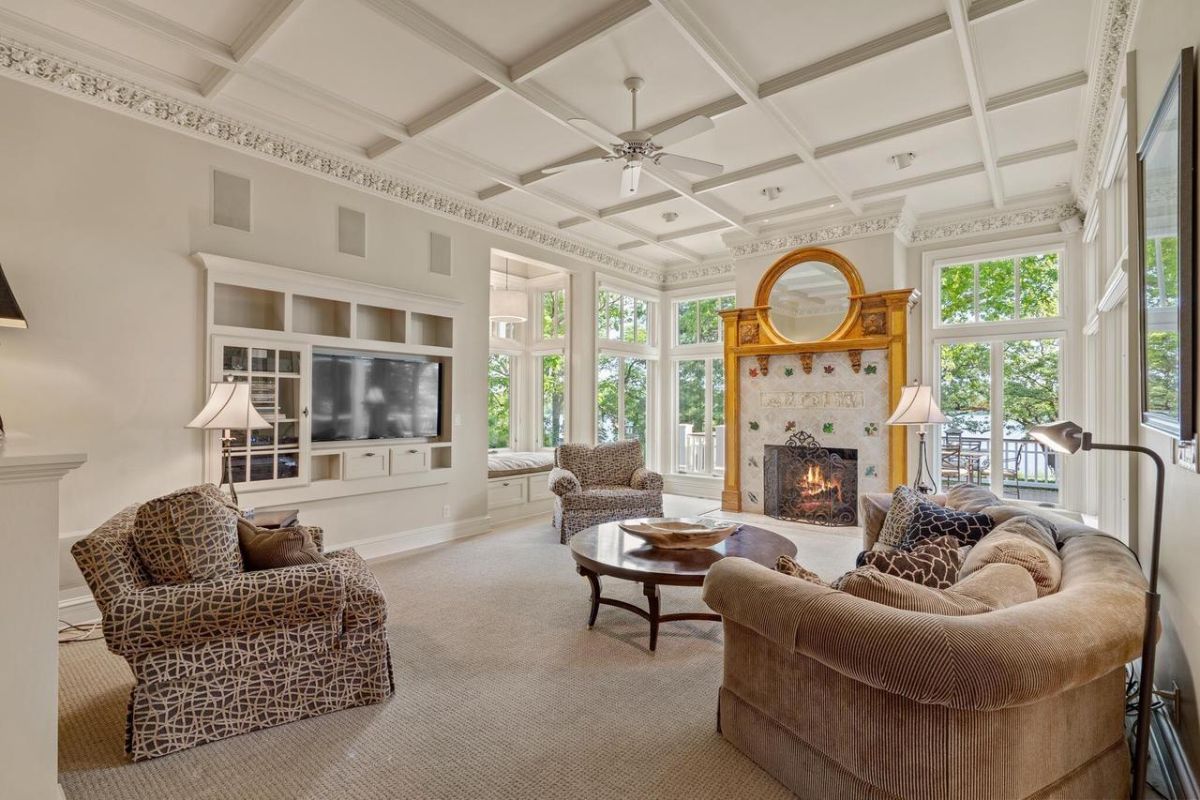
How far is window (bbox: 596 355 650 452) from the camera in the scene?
7379mm

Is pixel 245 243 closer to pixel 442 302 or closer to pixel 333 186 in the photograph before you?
pixel 333 186

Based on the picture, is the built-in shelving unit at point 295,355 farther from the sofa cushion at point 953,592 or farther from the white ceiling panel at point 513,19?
the sofa cushion at point 953,592

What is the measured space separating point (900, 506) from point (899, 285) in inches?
136

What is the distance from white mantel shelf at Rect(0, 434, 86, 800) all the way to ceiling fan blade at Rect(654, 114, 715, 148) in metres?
3.07

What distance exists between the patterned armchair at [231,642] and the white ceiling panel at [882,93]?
3718 millimetres

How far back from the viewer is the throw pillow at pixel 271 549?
2.35 metres

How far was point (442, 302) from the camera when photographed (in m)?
5.15

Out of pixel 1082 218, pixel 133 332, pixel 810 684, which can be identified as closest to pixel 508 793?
pixel 810 684

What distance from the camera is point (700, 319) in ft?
25.3

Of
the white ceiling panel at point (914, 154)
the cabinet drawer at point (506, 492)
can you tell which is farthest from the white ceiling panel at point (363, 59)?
the cabinet drawer at point (506, 492)

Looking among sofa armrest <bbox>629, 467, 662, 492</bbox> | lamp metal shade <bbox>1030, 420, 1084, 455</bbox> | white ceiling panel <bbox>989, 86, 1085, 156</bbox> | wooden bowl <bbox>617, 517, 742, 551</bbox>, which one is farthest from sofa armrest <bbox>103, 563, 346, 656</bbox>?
Result: white ceiling panel <bbox>989, 86, 1085, 156</bbox>

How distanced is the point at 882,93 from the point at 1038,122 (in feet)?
4.31

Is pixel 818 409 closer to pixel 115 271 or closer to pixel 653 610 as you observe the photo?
pixel 653 610

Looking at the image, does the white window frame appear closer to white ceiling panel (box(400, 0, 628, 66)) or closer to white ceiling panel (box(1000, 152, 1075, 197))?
white ceiling panel (box(1000, 152, 1075, 197))
